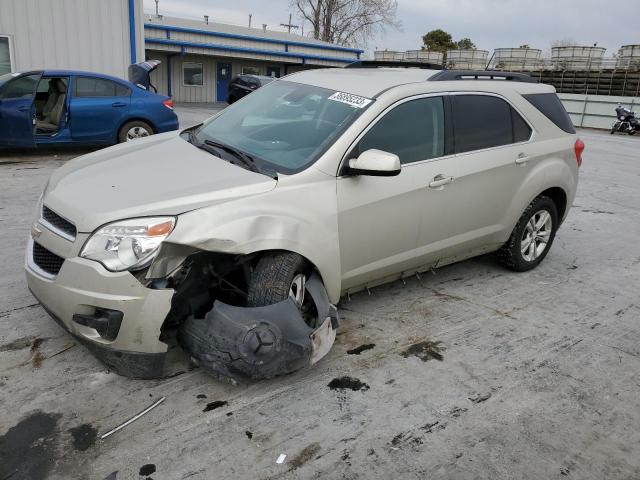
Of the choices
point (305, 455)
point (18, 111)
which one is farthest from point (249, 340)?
point (18, 111)

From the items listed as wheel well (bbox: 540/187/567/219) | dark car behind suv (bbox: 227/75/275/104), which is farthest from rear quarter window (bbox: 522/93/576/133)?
dark car behind suv (bbox: 227/75/275/104)

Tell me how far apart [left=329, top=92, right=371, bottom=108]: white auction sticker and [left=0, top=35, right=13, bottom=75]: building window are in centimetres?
1174

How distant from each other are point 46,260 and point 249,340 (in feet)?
4.11

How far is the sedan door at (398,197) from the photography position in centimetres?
356

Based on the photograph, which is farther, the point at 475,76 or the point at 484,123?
the point at 475,76

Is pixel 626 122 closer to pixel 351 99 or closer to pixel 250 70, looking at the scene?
pixel 250 70

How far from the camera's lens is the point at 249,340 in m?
2.88

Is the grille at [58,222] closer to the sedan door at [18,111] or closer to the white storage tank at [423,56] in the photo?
the sedan door at [18,111]

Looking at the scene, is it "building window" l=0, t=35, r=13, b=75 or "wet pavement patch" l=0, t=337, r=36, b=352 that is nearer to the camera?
"wet pavement patch" l=0, t=337, r=36, b=352

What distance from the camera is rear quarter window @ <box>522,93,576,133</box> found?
4895 millimetres

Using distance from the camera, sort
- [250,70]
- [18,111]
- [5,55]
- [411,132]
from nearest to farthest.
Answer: [411,132] → [18,111] → [5,55] → [250,70]

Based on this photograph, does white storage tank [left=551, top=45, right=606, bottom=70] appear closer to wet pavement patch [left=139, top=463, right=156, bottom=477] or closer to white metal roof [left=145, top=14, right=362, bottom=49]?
white metal roof [left=145, top=14, right=362, bottom=49]

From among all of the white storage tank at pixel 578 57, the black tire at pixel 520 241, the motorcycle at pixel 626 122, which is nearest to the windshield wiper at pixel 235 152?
the black tire at pixel 520 241

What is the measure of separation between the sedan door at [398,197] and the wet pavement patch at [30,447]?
189 centimetres
